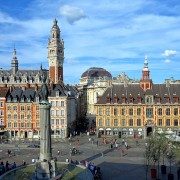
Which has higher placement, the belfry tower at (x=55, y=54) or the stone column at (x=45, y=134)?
the belfry tower at (x=55, y=54)

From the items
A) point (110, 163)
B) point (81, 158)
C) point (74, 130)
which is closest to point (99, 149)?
point (81, 158)

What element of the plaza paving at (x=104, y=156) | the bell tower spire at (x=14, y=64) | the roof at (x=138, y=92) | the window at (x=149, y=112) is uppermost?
the bell tower spire at (x=14, y=64)

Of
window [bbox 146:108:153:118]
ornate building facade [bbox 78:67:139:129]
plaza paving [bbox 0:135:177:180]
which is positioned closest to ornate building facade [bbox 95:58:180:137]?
window [bbox 146:108:153:118]

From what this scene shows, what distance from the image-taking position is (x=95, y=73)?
18462 centimetres

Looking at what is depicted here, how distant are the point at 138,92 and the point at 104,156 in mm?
30913

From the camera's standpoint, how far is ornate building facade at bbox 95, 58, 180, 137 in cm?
9406

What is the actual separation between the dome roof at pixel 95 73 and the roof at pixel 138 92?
86.8 metres

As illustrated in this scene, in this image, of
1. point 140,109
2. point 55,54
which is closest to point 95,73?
point 55,54

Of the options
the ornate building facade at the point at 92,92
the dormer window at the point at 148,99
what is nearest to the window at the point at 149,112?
the dormer window at the point at 148,99

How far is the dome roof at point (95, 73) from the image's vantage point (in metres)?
184

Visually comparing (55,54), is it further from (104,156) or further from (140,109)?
(104,156)

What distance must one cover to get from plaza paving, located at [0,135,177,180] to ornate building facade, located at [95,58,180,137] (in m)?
6.42

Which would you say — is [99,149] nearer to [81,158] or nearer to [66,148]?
[66,148]

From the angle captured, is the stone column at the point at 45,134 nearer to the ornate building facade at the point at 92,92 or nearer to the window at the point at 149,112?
the window at the point at 149,112
